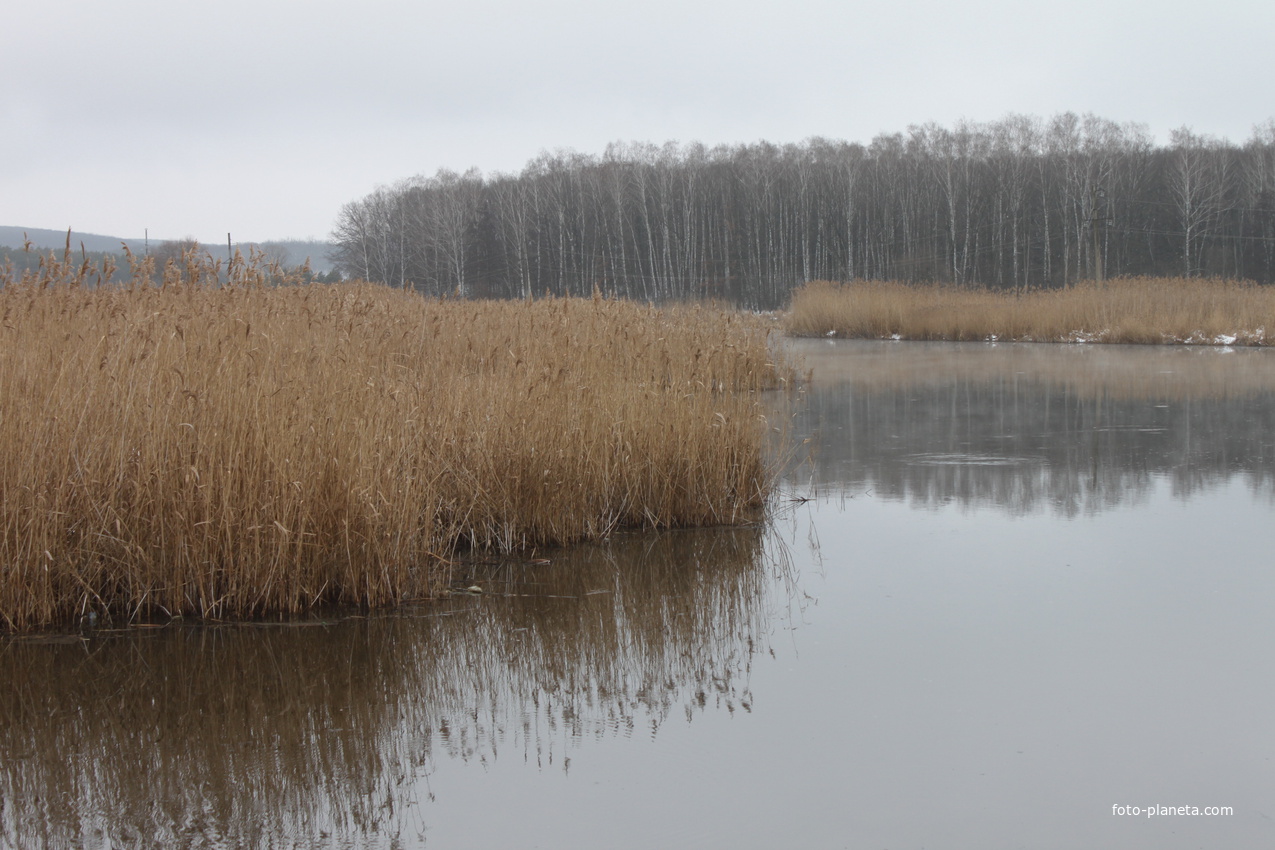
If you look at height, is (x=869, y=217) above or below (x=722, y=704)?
above

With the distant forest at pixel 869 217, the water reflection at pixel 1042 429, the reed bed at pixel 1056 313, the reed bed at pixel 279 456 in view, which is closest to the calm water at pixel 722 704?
the reed bed at pixel 279 456

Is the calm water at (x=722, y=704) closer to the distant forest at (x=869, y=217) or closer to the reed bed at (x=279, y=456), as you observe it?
the reed bed at (x=279, y=456)

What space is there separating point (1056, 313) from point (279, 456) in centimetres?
2097

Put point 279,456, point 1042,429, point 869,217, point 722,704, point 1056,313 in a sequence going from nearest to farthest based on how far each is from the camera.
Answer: point 722,704 < point 279,456 < point 1042,429 < point 1056,313 < point 869,217

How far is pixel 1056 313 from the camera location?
71.5 feet

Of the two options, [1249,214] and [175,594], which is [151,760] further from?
[1249,214]

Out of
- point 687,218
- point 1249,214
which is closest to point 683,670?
point 687,218

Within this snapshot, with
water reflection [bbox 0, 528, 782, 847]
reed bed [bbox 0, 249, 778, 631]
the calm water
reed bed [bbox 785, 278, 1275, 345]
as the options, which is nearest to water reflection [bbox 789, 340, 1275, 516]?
the calm water

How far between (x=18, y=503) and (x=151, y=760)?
56.4 inches

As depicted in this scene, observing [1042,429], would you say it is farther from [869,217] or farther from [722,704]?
[869,217]

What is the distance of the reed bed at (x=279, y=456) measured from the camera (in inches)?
153

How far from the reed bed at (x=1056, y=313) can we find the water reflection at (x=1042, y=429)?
387 cm

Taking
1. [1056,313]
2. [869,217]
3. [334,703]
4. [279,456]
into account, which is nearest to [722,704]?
[334,703]

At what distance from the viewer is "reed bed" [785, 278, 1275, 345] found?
19.7 metres
